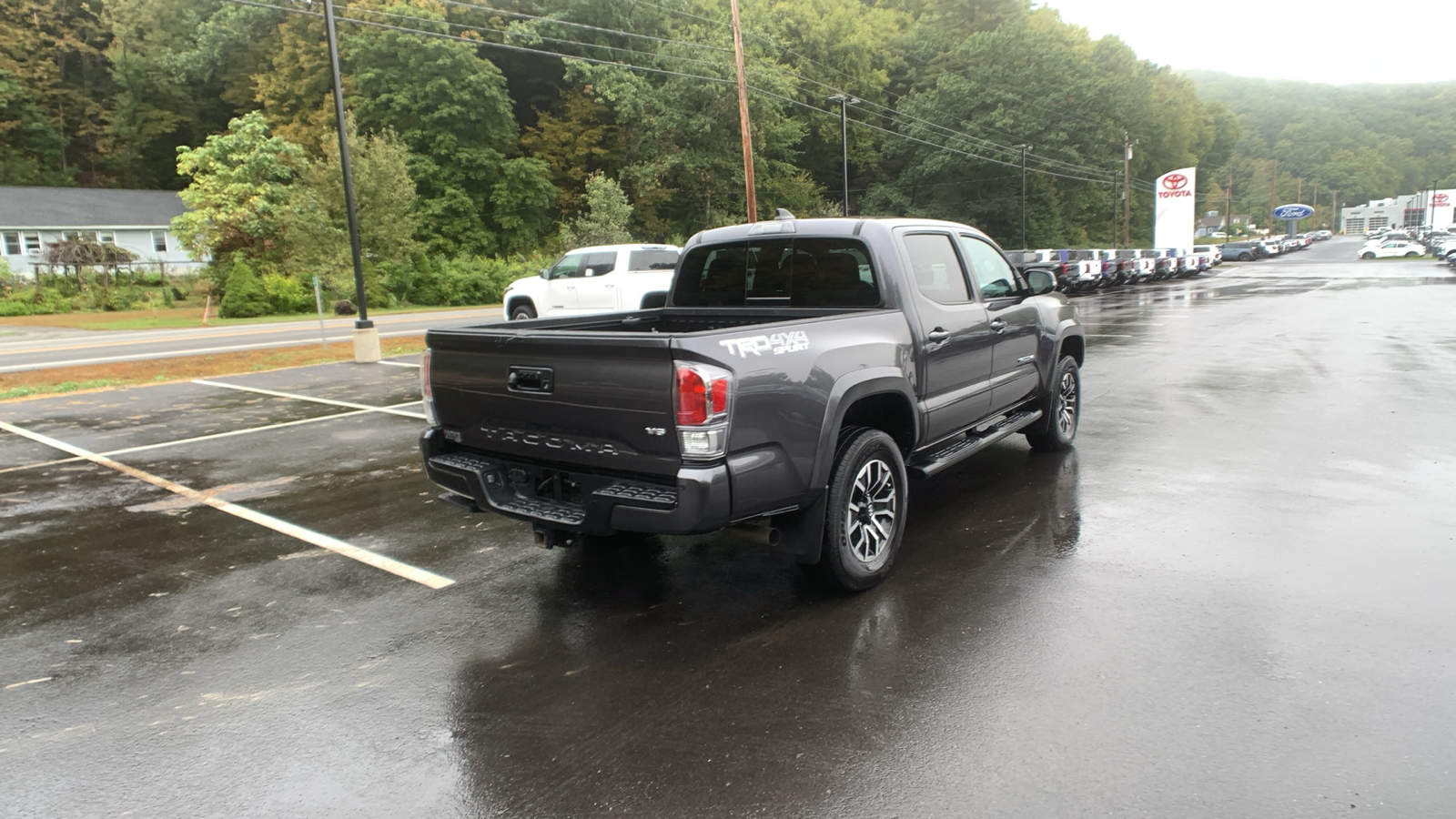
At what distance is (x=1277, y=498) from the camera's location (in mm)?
6152

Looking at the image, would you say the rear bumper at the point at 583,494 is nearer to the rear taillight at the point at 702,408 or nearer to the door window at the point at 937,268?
the rear taillight at the point at 702,408

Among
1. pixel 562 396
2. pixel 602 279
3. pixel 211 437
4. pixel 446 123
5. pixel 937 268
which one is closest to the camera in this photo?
pixel 562 396

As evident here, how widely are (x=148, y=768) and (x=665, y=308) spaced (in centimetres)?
392

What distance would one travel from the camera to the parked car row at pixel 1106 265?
31391 millimetres

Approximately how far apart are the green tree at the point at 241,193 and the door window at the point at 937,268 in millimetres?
38952

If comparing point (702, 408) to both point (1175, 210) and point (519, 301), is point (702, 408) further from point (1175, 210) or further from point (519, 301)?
point (1175, 210)

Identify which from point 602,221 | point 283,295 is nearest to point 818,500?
point 283,295

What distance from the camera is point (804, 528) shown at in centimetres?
435

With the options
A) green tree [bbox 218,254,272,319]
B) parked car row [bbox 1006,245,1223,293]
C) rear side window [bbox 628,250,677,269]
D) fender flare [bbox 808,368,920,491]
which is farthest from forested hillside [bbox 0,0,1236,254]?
fender flare [bbox 808,368,920,491]

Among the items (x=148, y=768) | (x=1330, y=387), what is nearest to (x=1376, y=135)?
(x=1330, y=387)

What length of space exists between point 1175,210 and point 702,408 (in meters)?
67.2

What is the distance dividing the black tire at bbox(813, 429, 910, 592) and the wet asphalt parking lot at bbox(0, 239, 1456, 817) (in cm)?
18

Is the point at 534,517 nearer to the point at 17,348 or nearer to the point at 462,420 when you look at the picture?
the point at 462,420

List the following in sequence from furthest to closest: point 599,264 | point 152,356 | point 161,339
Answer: point 161,339 → point 599,264 → point 152,356
